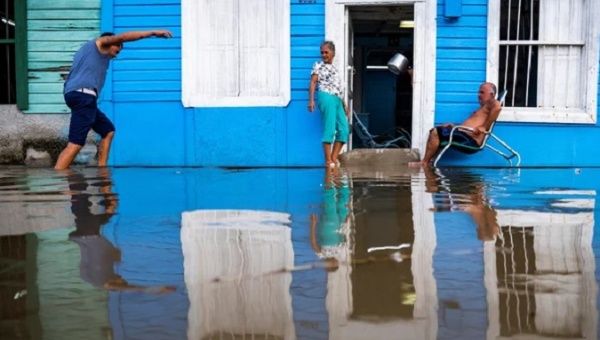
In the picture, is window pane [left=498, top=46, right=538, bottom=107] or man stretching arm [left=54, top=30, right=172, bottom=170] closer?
man stretching arm [left=54, top=30, right=172, bottom=170]

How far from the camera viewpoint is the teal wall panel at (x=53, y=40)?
9242mm

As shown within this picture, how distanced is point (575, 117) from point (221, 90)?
14.8 ft

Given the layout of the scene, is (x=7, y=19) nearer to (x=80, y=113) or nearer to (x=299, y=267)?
(x=80, y=113)

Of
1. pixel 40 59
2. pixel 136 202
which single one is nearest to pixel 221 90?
pixel 40 59

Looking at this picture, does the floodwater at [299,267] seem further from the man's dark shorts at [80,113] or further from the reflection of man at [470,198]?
the man's dark shorts at [80,113]

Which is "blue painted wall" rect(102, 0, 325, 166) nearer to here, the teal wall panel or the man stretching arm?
the teal wall panel

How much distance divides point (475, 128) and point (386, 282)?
250 inches

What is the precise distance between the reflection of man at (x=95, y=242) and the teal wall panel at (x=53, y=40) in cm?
452

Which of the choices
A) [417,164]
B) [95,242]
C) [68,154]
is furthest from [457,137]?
[95,242]

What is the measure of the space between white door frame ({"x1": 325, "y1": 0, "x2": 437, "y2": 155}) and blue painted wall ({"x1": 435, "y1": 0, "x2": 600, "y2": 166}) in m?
0.10

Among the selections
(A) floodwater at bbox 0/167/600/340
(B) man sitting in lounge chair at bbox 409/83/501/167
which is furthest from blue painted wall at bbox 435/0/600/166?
(A) floodwater at bbox 0/167/600/340

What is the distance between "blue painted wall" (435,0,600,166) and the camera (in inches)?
347

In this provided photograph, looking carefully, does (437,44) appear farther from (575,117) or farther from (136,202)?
(136,202)

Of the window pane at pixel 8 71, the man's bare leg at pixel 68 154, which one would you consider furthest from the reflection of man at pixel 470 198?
the window pane at pixel 8 71
